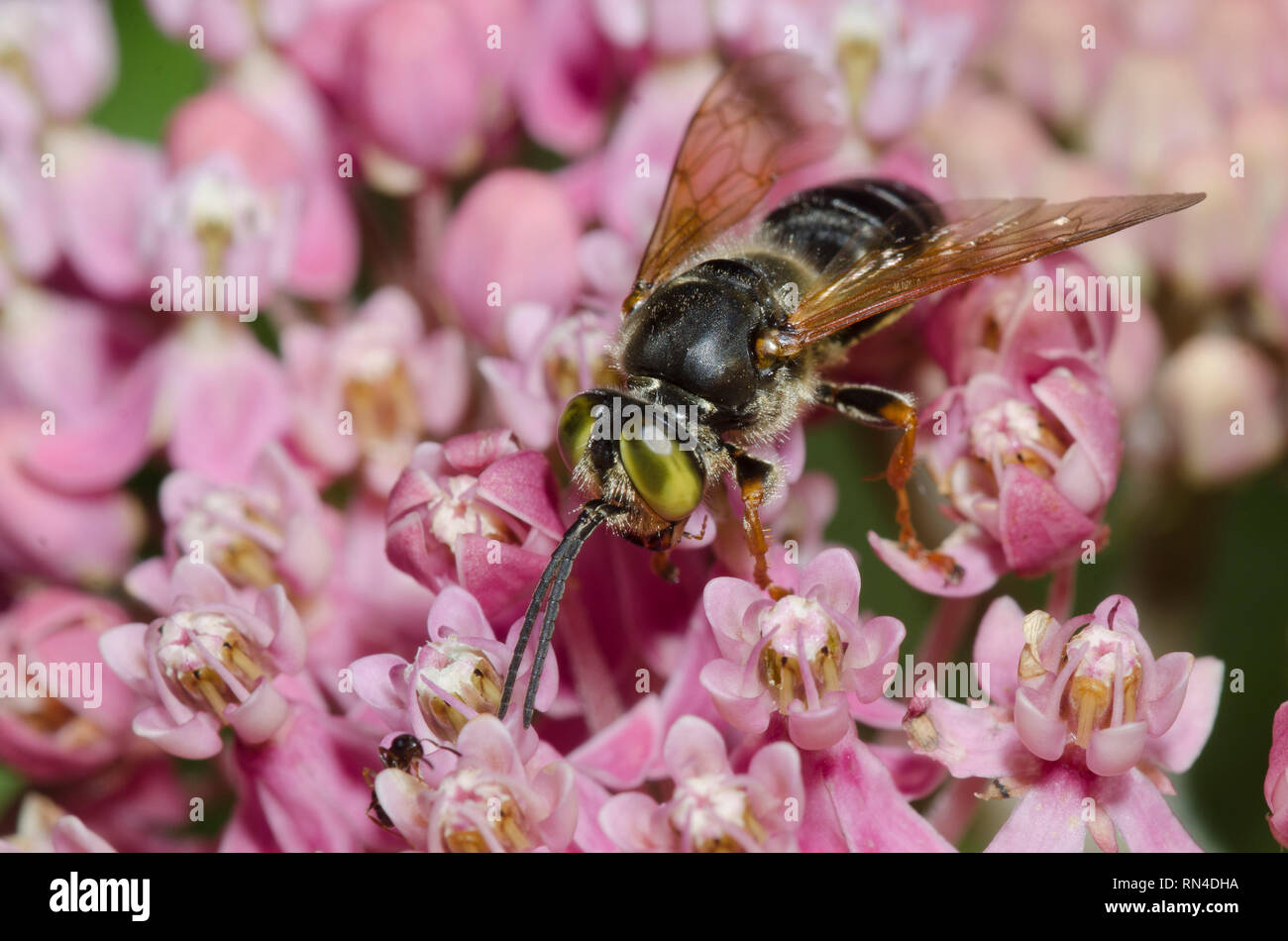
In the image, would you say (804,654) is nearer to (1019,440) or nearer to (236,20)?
(1019,440)

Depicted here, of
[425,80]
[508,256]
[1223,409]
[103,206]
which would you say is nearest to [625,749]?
[508,256]

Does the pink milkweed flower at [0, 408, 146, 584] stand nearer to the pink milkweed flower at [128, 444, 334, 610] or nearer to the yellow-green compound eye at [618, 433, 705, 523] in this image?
the pink milkweed flower at [128, 444, 334, 610]

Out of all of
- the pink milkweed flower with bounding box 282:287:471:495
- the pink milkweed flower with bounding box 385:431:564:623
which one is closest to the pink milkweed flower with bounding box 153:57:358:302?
the pink milkweed flower with bounding box 282:287:471:495

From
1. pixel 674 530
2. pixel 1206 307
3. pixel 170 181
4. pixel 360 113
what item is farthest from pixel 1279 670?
pixel 170 181

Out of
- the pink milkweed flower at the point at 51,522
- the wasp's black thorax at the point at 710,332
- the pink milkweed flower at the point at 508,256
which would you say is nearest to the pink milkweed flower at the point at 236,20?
the pink milkweed flower at the point at 508,256

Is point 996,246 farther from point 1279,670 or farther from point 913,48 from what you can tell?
point 1279,670

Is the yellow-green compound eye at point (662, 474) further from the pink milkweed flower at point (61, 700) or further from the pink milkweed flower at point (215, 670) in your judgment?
the pink milkweed flower at point (61, 700)
